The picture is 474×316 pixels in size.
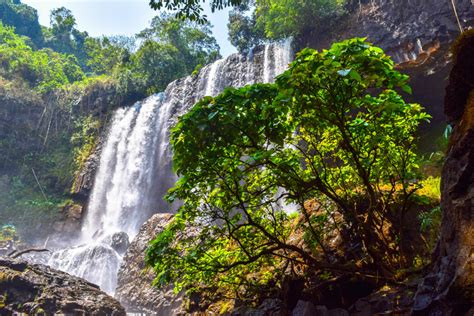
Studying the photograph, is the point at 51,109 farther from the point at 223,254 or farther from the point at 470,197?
the point at 470,197

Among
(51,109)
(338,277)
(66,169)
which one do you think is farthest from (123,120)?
(338,277)

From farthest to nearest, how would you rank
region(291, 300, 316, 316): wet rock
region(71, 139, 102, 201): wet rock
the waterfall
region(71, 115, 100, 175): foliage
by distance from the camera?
region(71, 115, 100, 175): foliage < region(71, 139, 102, 201): wet rock < the waterfall < region(291, 300, 316, 316): wet rock

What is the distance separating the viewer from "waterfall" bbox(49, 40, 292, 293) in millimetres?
17422

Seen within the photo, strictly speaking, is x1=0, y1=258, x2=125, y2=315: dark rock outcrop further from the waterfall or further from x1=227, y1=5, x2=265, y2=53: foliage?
x1=227, y1=5, x2=265, y2=53: foliage

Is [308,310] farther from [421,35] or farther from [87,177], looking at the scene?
[87,177]

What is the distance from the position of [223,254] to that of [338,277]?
4.44 feet

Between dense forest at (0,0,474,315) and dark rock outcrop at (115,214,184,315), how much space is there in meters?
0.06

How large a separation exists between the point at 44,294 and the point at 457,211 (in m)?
8.28

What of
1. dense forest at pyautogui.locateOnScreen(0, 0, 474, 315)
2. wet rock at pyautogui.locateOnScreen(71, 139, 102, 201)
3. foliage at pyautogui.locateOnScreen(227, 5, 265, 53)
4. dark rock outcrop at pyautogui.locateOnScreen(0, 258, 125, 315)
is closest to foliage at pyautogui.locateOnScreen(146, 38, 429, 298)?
dense forest at pyautogui.locateOnScreen(0, 0, 474, 315)

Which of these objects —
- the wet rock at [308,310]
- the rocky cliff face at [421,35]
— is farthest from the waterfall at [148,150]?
the wet rock at [308,310]

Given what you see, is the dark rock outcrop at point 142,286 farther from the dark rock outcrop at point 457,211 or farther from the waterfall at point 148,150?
the dark rock outcrop at point 457,211

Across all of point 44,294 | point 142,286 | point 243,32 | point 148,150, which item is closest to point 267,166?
point 44,294

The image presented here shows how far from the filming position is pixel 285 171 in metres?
3.30

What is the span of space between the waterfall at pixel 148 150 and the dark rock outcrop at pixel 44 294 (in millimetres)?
7859
